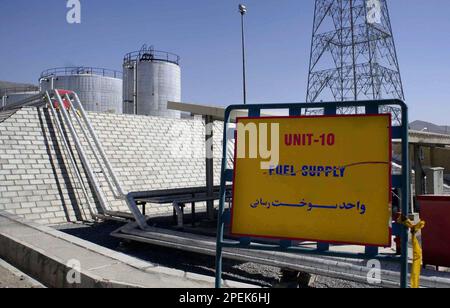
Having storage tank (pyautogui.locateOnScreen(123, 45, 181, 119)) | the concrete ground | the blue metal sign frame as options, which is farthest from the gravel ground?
storage tank (pyautogui.locateOnScreen(123, 45, 181, 119))

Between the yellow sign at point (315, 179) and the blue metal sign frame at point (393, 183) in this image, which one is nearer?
the blue metal sign frame at point (393, 183)

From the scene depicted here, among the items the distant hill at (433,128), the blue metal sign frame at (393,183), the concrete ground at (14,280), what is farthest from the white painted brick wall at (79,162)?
the distant hill at (433,128)

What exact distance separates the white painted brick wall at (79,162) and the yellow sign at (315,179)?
8377mm

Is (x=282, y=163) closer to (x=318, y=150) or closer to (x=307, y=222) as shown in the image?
(x=318, y=150)

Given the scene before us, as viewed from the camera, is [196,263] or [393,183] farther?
[196,263]

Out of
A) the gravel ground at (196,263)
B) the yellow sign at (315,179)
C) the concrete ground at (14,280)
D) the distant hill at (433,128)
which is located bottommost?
the gravel ground at (196,263)

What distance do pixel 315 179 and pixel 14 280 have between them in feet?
12.9

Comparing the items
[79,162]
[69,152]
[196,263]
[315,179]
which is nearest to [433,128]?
[79,162]

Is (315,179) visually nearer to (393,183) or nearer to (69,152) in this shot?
(393,183)

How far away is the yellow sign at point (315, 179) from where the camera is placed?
3.21m

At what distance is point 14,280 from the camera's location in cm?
482

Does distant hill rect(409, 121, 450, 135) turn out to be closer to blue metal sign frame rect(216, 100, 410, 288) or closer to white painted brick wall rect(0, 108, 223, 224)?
white painted brick wall rect(0, 108, 223, 224)

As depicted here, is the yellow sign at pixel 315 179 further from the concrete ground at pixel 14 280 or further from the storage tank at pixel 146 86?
the storage tank at pixel 146 86

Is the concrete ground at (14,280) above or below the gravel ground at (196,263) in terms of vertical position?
above
